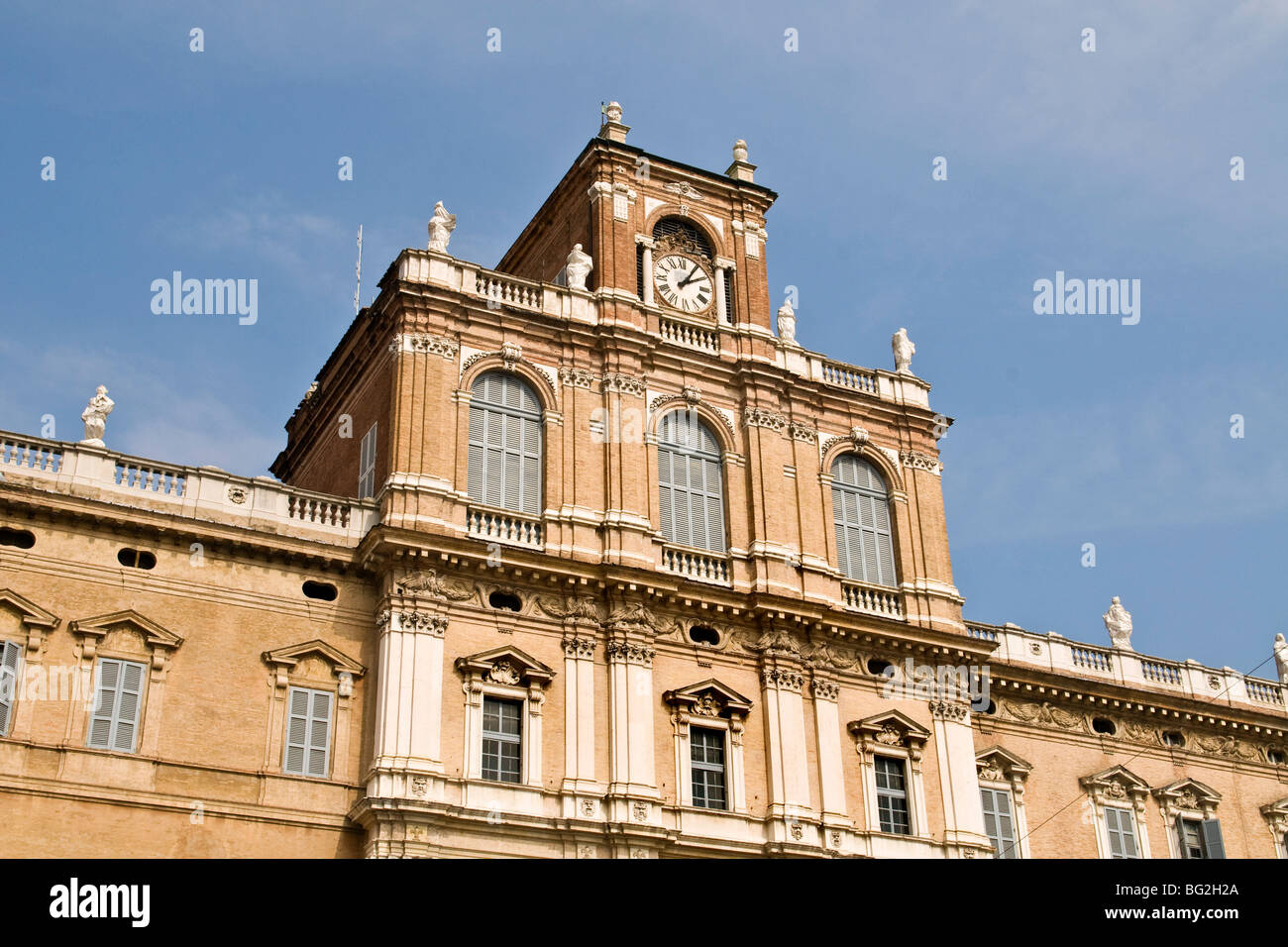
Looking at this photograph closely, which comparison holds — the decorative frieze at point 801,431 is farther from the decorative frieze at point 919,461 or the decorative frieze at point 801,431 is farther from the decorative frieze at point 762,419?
the decorative frieze at point 919,461

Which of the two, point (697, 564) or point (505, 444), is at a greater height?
point (505, 444)

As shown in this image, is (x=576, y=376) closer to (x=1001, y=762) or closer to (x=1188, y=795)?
(x=1001, y=762)

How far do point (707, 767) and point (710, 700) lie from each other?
4.61 ft

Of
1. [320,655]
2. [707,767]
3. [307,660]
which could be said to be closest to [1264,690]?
[707,767]

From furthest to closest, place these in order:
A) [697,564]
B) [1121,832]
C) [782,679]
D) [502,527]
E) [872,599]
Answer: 1. [1121,832]
2. [872,599]
3. [697,564]
4. [782,679]
5. [502,527]

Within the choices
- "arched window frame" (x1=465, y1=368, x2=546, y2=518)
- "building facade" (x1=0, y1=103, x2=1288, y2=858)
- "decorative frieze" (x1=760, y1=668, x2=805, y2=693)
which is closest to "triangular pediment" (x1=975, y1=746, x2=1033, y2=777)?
"building facade" (x1=0, y1=103, x2=1288, y2=858)

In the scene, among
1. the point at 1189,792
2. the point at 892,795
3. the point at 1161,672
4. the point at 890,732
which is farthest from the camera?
the point at 1161,672

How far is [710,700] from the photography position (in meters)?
33.4

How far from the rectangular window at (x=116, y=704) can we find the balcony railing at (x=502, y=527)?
24.1 feet

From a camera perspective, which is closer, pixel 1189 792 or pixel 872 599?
pixel 872 599

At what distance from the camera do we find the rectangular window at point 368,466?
34.6m

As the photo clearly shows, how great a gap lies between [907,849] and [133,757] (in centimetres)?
1628

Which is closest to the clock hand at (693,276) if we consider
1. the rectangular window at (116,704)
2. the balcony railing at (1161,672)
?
the balcony railing at (1161,672)

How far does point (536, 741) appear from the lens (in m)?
31.2
